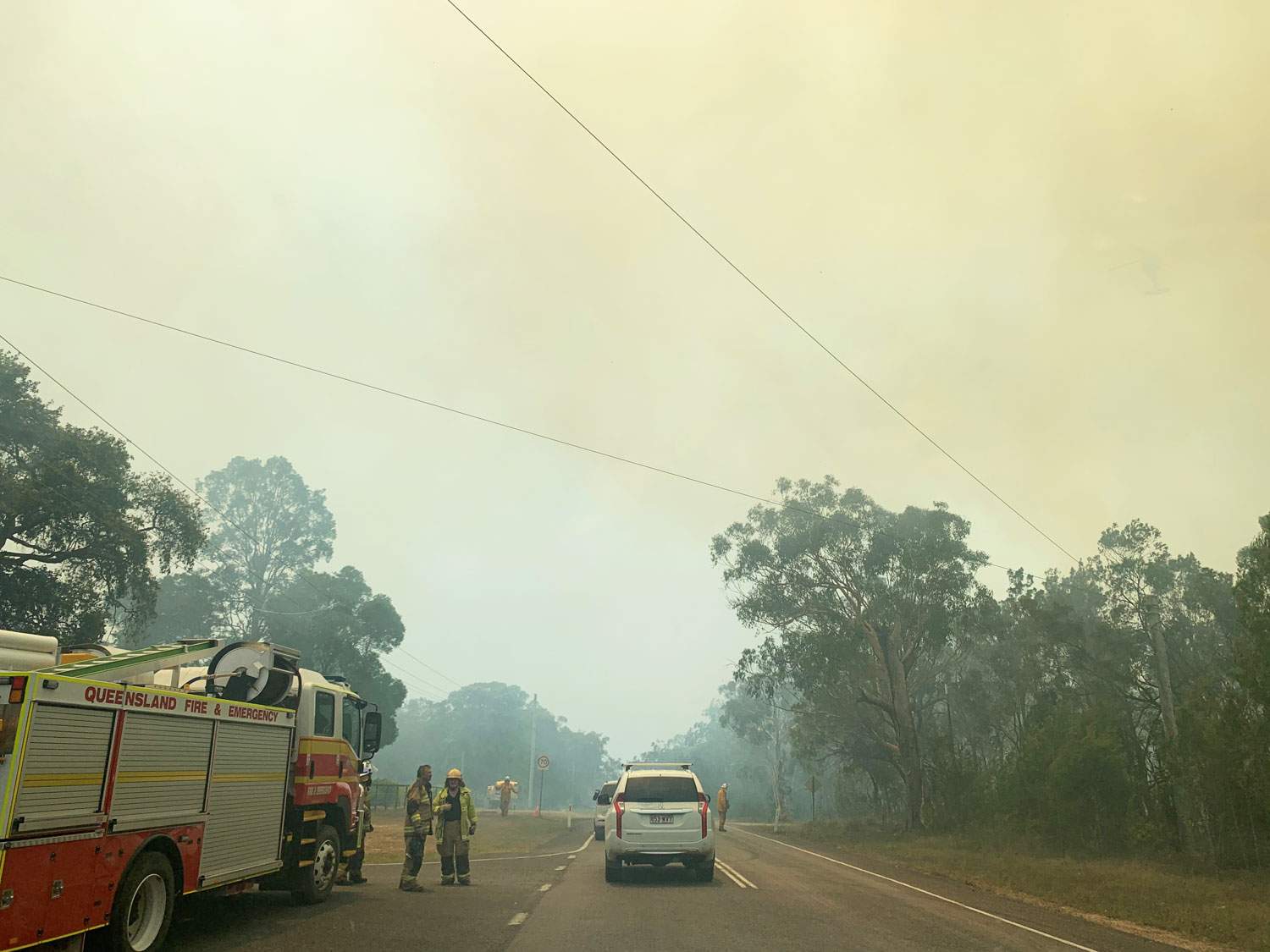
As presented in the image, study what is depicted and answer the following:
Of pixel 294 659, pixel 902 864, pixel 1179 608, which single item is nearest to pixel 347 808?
pixel 294 659

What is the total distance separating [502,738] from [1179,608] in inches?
4188

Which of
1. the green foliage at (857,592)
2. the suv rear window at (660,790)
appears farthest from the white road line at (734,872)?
the green foliage at (857,592)

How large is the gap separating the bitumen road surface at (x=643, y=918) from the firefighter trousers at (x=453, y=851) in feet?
1.37

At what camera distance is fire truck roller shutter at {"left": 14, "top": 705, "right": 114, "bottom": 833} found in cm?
670

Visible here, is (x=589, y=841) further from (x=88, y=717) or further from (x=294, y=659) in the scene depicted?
(x=88, y=717)

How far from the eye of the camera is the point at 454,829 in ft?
50.8

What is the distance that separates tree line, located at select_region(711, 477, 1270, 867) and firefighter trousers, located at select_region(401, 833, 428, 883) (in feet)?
59.5

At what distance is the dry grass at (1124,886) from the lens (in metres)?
13.0

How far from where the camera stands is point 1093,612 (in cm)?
5434

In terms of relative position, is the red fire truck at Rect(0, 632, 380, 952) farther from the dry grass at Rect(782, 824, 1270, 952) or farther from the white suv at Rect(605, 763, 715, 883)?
the dry grass at Rect(782, 824, 1270, 952)

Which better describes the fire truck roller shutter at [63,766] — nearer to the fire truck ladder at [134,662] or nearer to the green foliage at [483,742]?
the fire truck ladder at [134,662]

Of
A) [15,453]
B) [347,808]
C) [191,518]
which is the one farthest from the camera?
[191,518]

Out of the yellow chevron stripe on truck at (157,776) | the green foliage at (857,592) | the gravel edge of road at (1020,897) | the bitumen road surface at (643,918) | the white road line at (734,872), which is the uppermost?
the green foliage at (857,592)

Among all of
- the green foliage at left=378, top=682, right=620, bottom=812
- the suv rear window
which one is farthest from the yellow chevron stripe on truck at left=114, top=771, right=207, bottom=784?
the green foliage at left=378, top=682, right=620, bottom=812
